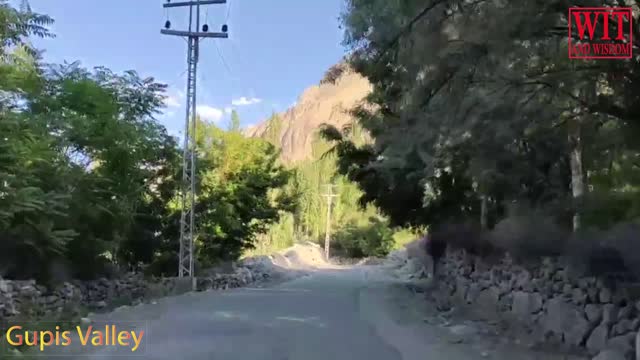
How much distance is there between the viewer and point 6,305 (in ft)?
41.8

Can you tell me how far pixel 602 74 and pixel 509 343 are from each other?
14.6ft

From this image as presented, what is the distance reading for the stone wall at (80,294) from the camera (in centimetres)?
1307

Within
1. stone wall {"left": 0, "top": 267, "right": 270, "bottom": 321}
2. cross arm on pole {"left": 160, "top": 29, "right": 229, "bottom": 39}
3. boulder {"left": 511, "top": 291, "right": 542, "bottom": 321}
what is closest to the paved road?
stone wall {"left": 0, "top": 267, "right": 270, "bottom": 321}

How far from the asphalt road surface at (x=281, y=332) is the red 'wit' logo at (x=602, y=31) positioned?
13.6 feet

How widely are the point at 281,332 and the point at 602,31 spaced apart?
21.9ft

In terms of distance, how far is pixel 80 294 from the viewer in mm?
17625

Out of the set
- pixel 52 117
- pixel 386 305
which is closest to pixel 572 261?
pixel 386 305

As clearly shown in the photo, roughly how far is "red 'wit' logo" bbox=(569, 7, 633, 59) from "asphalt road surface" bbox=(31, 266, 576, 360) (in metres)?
4.15

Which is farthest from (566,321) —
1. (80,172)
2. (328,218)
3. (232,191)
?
(328,218)

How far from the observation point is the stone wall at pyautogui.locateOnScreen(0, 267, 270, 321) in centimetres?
1307

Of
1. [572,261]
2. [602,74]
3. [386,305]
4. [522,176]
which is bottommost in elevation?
[386,305]

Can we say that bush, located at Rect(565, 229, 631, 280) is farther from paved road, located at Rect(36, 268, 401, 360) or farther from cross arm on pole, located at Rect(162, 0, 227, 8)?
cross arm on pole, located at Rect(162, 0, 227, 8)

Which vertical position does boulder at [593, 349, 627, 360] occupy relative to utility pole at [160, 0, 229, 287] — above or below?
below

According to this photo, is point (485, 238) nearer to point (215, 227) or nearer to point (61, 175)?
point (61, 175)
